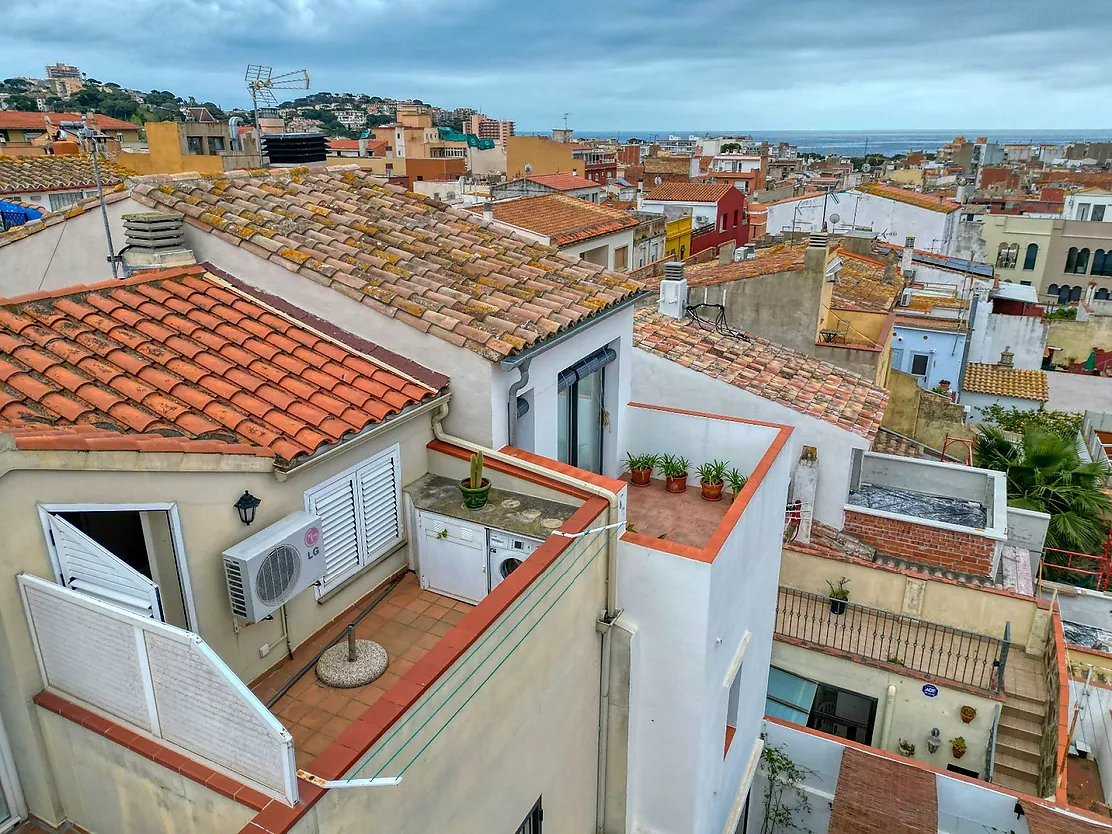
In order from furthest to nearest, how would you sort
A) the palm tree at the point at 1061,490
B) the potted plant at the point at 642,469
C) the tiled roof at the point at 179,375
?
1. the palm tree at the point at 1061,490
2. the potted plant at the point at 642,469
3. the tiled roof at the point at 179,375

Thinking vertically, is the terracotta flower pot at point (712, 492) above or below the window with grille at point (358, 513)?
below

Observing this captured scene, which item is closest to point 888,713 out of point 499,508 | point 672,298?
point 672,298

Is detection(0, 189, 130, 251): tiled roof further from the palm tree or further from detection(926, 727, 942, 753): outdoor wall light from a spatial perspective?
the palm tree

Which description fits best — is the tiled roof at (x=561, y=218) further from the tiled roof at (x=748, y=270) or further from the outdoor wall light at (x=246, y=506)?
the outdoor wall light at (x=246, y=506)

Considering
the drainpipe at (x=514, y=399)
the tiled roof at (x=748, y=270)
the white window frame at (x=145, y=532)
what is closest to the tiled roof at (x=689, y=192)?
the tiled roof at (x=748, y=270)

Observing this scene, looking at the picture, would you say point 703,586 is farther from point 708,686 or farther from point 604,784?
point 604,784
